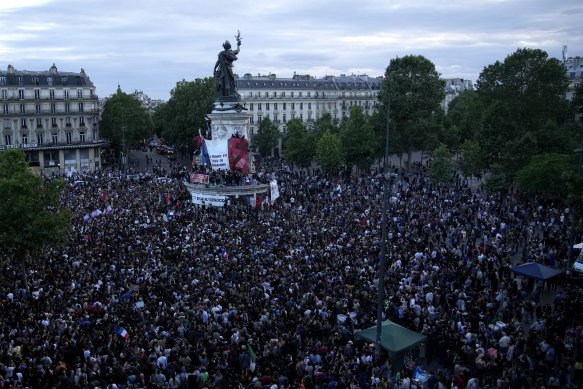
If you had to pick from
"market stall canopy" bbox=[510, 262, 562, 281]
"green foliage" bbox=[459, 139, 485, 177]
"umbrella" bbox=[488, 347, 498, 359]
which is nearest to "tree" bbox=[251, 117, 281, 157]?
"green foliage" bbox=[459, 139, 485, 177]

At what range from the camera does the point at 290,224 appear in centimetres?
3219

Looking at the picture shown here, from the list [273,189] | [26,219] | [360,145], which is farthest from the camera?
[360,145]

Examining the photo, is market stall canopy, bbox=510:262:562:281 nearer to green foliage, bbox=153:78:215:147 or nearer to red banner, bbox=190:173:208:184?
red banner, bbox=190:173:208:184

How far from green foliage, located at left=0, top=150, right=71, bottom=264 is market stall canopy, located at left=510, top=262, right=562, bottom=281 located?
2209 cm

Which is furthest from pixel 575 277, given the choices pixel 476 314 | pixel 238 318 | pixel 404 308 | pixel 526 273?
pixel 238 318

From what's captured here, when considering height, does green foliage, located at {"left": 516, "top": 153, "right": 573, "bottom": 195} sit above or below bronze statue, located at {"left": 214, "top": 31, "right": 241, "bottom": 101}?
below

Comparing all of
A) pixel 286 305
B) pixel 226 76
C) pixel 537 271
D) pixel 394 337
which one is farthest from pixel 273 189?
pixel 394 337

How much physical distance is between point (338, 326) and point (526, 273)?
30.4 ft

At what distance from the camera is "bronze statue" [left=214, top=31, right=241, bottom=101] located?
46156mm

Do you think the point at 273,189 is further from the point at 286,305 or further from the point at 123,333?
the point at 123,333

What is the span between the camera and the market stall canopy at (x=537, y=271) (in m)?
20.7

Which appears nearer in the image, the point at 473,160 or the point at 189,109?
the point at 473,160

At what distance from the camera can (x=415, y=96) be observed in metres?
60.7

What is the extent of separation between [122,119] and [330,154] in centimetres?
3563
